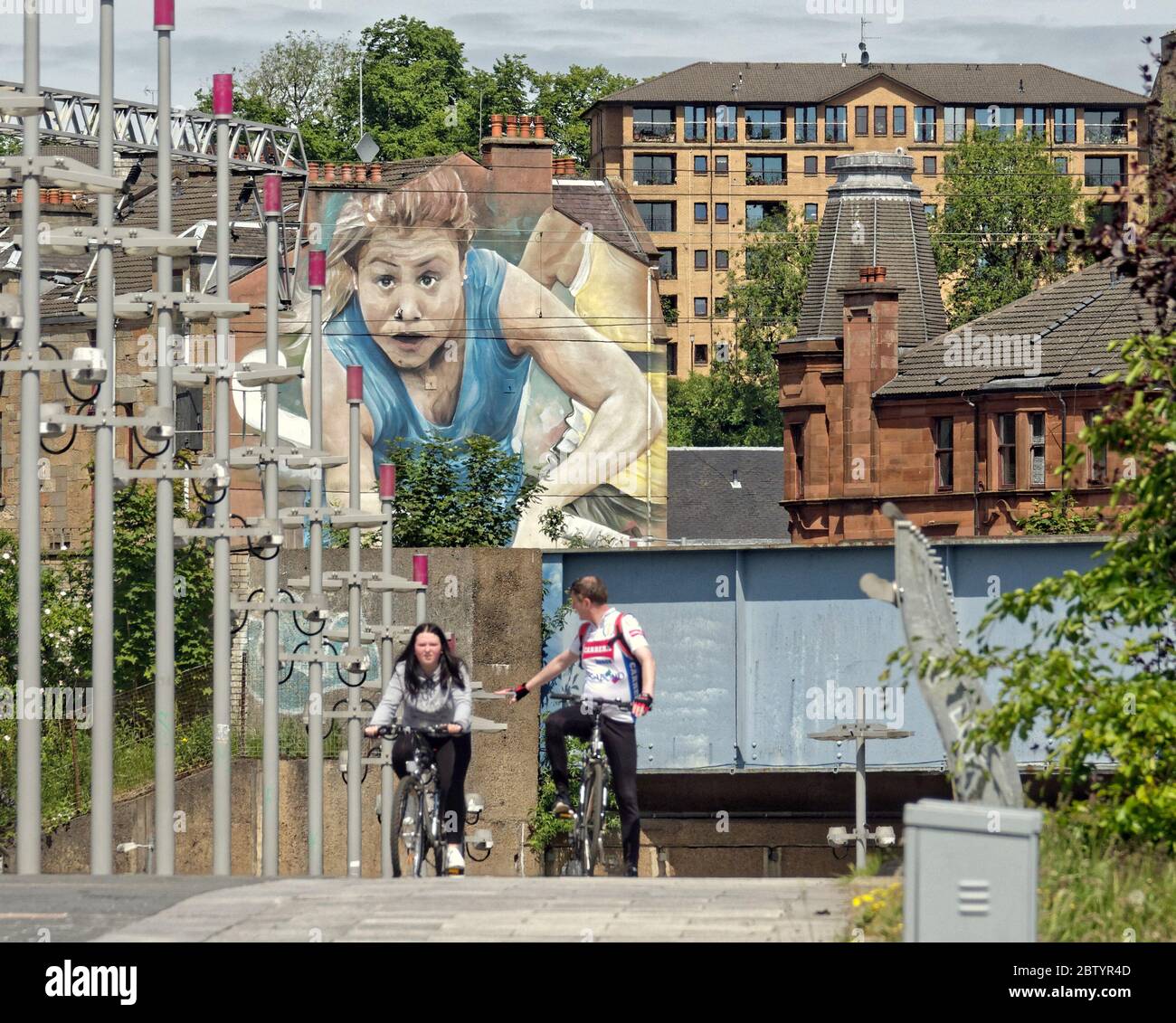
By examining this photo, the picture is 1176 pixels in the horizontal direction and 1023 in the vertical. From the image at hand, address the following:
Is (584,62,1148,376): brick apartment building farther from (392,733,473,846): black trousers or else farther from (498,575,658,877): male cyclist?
(498,575,658,877): male cyclist

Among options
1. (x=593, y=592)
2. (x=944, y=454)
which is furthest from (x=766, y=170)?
(x=593, y=592)

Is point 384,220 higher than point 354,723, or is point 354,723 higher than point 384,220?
point 384,220

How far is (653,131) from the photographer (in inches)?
5546

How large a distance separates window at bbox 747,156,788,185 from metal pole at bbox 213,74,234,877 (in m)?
115

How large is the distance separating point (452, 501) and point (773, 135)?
10435 cm

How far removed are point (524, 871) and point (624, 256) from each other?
46.7 meters

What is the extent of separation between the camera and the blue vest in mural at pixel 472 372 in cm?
7794

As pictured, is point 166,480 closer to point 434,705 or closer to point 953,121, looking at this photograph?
→ point 434,705

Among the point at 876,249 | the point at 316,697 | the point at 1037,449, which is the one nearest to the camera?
the point at 316,697

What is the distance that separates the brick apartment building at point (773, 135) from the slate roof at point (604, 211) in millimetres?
52072
